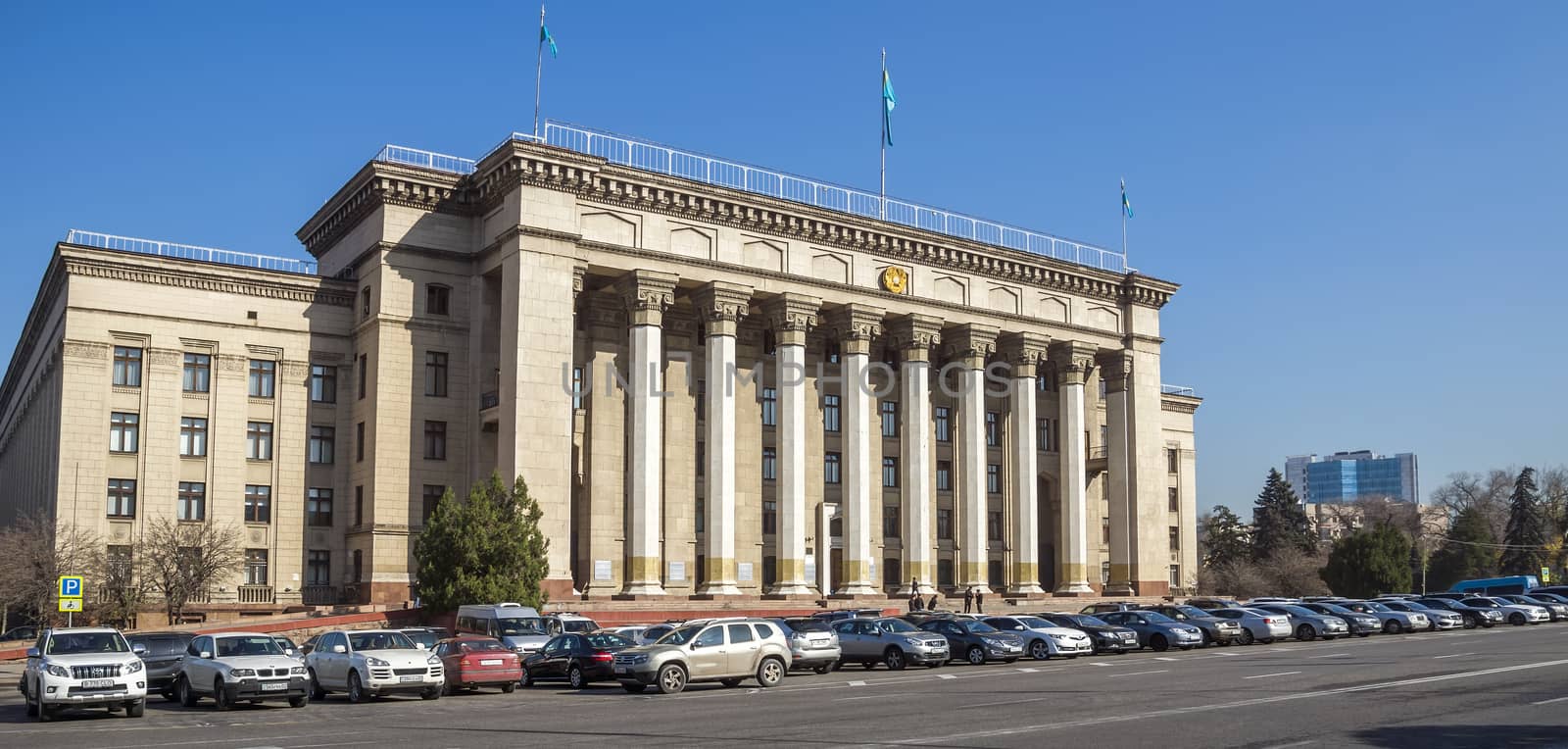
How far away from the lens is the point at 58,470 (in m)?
50.0

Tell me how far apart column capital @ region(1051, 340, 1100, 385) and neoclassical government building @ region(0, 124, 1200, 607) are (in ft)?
8.28

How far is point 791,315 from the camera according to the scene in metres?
59.6

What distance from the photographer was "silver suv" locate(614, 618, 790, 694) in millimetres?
29891

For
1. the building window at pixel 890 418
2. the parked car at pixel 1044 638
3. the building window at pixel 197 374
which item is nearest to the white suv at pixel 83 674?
the parked car at pixel 1044 638

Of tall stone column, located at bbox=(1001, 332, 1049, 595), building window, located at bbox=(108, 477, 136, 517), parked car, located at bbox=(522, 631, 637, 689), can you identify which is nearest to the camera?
parked car, located at bbox=(522, 631, 637, 689)

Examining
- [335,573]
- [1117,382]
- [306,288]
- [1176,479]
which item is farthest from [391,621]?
[1176,479]

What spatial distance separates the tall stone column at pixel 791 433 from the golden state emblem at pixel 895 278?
14.0 feet

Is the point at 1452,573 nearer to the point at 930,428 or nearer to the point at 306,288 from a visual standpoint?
the point at 930,428

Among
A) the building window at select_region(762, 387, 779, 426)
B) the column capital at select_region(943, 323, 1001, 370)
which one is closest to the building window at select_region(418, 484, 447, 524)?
the building window at select_region(762, 387, 779, 426)

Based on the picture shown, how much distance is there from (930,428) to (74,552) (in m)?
38.3

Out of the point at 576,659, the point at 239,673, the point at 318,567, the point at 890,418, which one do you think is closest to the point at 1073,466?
the point at 890,418

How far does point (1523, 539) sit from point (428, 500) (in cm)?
9882

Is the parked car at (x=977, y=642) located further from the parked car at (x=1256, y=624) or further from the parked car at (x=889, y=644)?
the parked car at (x=1256, y=624)

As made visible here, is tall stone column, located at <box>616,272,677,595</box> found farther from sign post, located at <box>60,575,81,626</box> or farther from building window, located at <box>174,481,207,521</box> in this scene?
sign post, located at <box>60,575,81,626</box>
